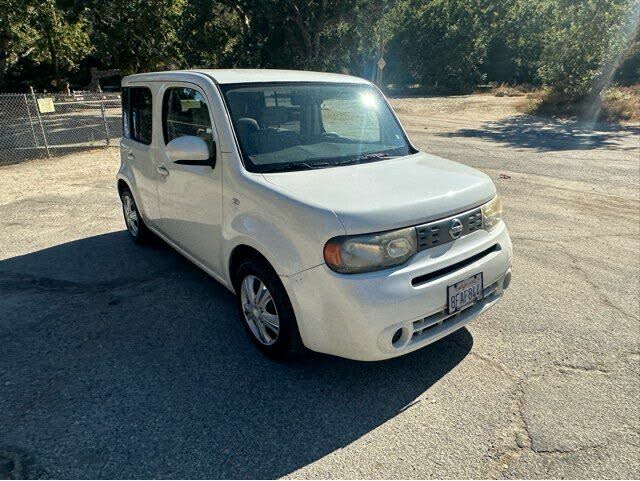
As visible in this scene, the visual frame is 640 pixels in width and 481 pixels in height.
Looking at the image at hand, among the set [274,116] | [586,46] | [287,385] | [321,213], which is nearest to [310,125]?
[274,116]

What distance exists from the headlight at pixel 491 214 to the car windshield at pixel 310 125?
851 millimetres

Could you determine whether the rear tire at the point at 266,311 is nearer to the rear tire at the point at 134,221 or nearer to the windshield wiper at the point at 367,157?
the windshield wiper at the point at 367,157

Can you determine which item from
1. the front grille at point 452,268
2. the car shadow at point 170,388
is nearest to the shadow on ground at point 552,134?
the front grille at point 452,268

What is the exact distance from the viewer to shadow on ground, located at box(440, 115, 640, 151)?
1298cm

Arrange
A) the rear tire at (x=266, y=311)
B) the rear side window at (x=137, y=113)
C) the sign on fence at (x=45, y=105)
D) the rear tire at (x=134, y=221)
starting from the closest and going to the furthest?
1. the rear tire at (x=266, y=311)
2. the rear side window at (x=137, y=113)
3. the rear tire at (x=134, y=221)
4. the sign on fence at (x=45, y=105)

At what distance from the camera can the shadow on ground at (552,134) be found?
42.6 feet

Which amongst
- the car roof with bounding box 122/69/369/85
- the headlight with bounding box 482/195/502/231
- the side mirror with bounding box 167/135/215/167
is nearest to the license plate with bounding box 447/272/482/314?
the headlight with bounding box 482/195/502/231

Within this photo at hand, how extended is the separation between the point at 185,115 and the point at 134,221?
2102mm

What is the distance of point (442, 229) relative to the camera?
2.53m

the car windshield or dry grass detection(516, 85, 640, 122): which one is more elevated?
the car windshield

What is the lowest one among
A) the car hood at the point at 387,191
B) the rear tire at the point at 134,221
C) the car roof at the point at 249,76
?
the rear tire at the point at 134,221

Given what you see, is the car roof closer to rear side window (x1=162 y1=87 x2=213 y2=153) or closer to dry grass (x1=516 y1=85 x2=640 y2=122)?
rear side window (x1=162 y1=87 x2=213 y2=153)

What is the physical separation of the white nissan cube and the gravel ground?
40cm

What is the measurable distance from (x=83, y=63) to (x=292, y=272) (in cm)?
4352
